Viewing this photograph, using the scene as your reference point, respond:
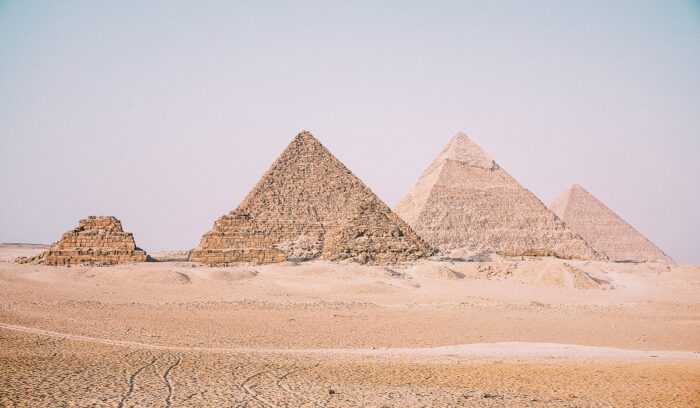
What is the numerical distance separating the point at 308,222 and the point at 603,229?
1761 inches

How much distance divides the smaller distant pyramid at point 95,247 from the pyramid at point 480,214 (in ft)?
105

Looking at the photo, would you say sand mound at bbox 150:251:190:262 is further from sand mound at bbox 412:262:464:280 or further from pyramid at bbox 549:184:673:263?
pyramid at bbox 549:184:673:263

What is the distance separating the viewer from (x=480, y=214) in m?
64.0

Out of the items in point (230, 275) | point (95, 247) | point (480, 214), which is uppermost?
point (480, 214)

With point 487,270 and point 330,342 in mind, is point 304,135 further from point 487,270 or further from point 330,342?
point 330,342

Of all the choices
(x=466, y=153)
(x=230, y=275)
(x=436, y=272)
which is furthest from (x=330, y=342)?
(x=466, y=153)

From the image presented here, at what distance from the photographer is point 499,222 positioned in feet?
210

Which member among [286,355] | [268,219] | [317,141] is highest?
[317,141]

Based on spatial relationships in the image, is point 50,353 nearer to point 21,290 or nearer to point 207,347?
point 207,347

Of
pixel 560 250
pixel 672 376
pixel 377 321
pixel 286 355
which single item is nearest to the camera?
pixel 672 376

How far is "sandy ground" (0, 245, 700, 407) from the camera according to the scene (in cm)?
663

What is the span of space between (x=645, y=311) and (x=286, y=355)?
14121 millimetres

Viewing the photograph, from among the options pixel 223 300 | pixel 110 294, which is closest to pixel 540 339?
pixel 223 300

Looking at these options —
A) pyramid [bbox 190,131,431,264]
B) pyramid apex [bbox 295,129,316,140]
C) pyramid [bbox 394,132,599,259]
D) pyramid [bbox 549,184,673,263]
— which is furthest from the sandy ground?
pyramid [bbox 549,184,673,263]
